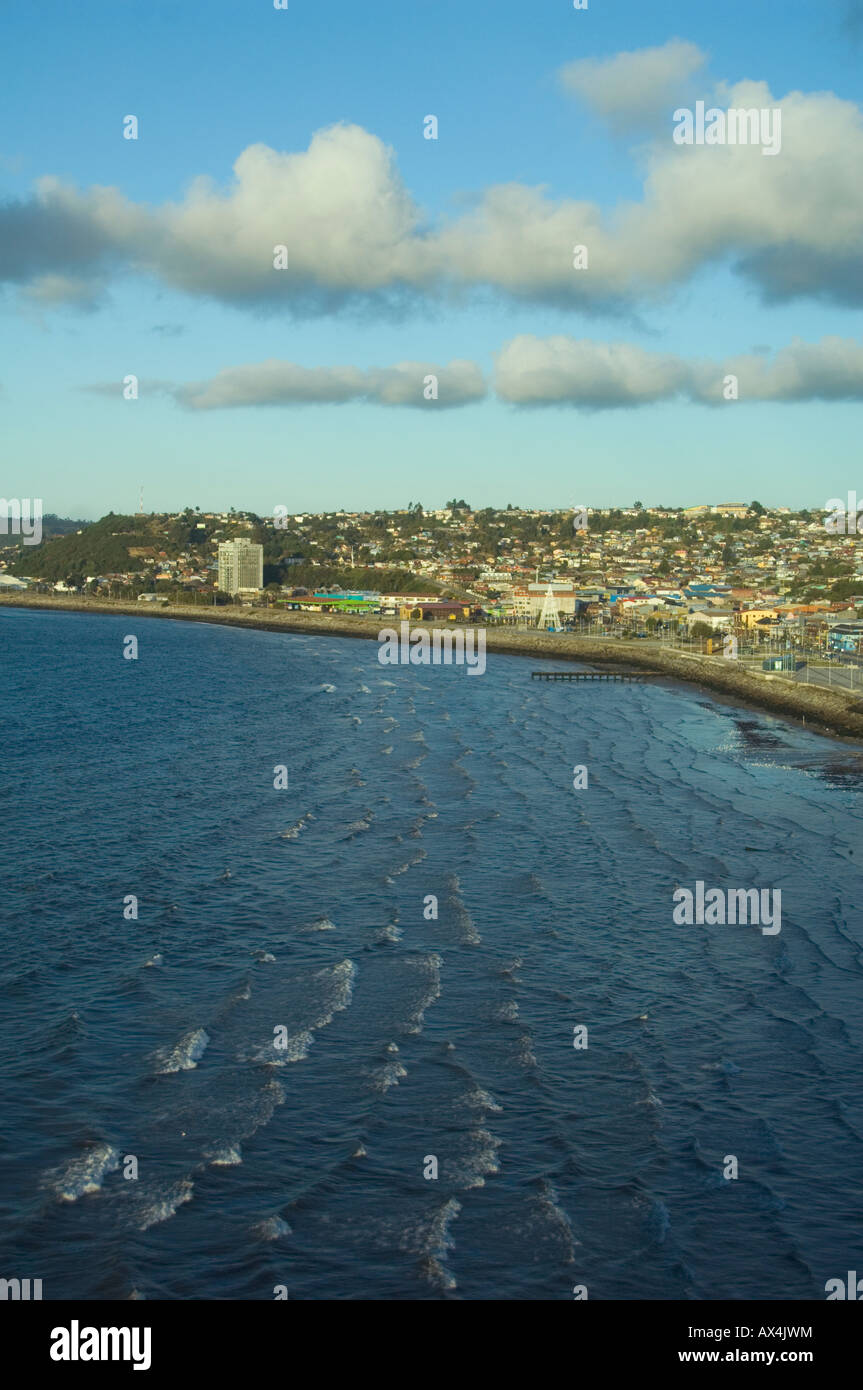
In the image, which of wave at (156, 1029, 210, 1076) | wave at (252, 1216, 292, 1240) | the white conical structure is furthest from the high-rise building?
wave at (252, 1216, 292, 1240)

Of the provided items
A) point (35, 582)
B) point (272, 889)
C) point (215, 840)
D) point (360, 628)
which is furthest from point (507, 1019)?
point (35, 582)

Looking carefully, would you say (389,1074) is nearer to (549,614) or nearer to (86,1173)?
(86,1173)

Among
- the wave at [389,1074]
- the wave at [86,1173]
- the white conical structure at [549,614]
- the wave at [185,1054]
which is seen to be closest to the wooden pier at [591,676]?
the white conical structure at [549,614]

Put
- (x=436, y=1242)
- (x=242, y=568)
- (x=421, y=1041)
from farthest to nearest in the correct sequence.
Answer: (x=242, y=568), (x=421, y=1041), (x=436, y=1242)

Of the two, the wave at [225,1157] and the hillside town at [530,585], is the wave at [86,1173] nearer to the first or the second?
the wave at [225,1157]

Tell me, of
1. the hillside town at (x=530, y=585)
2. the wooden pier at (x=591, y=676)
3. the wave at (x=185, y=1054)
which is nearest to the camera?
the wave at (x=185, y=1054)

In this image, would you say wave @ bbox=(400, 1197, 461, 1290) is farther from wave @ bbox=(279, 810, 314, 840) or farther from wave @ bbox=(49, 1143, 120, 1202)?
wave @ bbox=(279, 810, 314, 840)

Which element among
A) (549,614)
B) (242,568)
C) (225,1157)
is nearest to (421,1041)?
(225,1157)
